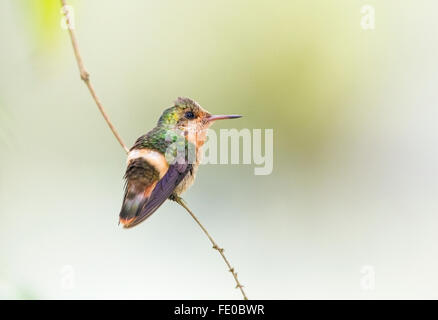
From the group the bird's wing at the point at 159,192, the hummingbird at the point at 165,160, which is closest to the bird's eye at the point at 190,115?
the hummingbird at the point at 165,160

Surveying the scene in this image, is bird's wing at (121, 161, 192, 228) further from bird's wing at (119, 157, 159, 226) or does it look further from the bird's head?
the bird's head

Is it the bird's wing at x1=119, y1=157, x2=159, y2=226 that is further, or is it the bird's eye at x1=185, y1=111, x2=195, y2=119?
the bird's eye at x1=185, y1=111, x2=195, y2=119

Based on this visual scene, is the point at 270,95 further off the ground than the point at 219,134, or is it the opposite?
the point at 270,95

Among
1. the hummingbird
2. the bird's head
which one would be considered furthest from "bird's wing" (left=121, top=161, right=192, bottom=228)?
the bird's head

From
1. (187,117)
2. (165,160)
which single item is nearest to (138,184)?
(165,160)

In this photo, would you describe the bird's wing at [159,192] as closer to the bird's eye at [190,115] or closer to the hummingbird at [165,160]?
the hummingbird at [165,160]
